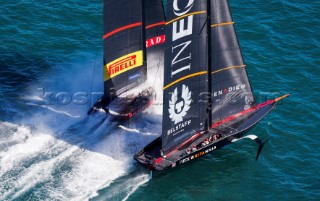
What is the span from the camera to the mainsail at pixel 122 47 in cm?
5216

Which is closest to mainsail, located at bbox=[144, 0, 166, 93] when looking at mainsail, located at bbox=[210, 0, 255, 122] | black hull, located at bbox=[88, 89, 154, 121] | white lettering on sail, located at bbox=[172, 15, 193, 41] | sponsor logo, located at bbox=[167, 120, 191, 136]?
black hull, located at bbox=[88, 89, 154, 121]

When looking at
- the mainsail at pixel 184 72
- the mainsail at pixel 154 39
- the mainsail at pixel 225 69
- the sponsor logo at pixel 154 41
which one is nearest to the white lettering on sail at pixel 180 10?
the mainsail at pixel 184 72

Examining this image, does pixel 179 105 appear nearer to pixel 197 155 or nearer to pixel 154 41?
pixel 197 155

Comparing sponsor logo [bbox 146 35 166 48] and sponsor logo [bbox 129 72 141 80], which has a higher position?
sponsor logo [bbox 146 35 166 48]

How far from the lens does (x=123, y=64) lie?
182 feet

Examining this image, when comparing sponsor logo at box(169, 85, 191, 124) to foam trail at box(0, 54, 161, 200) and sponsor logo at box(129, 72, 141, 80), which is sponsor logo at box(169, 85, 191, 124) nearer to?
foam trail at box(0, 54, 161, 200)

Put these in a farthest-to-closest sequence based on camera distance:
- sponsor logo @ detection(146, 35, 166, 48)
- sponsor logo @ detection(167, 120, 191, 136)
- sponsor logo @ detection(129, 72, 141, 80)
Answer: sponsor logo @ detection(129, 72, 141, 80) → sponsor logo @ detection(146, 35, 166, 48) → sponsor logo @ detection(167, 120, 191, 136)

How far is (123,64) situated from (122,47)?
5.91ft

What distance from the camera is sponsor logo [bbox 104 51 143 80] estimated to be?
5484 cm

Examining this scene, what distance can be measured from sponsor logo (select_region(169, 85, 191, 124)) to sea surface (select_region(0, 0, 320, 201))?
4.73m

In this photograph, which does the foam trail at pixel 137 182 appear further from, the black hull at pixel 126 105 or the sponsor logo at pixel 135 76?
the sponsor logo at pixel 135 76

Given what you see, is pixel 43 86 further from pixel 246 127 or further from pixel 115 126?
pixel 246 127

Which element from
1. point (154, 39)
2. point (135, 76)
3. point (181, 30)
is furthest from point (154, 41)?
point (181, 30)

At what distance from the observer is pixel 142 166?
166 ft
